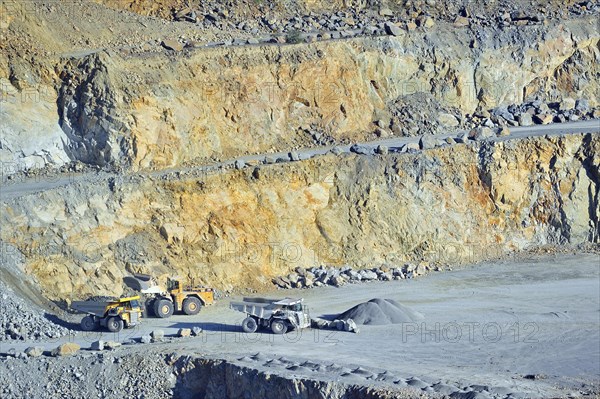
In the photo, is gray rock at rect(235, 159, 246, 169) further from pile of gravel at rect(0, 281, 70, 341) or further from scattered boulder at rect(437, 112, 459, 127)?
scattered boulder at rect(437, 112, 459, 127)

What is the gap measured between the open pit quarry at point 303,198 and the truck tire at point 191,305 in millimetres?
337

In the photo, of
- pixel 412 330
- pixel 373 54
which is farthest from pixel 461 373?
pixel 373 54

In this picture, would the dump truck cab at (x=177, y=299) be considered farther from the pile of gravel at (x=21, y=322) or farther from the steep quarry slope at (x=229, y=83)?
the steep quarry slope at (x=229, y=83)

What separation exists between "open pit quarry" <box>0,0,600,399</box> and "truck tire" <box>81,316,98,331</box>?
0.56 ft

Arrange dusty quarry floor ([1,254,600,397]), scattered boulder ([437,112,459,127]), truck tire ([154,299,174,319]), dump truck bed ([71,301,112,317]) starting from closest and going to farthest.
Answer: dusty quarry floor ([1,254,600,397]) → dump truck bed ([71,301,112,317]) → truck tire ([154,299,174,319]) → scattered boulder ([437,112,459,127])

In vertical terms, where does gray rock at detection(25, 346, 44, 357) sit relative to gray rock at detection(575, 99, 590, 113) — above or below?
below

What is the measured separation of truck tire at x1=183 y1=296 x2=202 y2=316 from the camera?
3969 centimetres

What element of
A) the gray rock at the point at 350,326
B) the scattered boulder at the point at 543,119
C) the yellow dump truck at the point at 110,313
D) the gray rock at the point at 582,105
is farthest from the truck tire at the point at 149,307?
the gray rock at the point at 582,105

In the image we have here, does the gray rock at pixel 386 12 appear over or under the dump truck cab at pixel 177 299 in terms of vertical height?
over

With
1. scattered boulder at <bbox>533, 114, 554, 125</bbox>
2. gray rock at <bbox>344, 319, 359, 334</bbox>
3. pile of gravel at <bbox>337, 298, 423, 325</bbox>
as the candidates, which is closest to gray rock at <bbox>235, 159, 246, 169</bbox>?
pile of gravel at <bbox>337, 298, 423, 325</bbox>

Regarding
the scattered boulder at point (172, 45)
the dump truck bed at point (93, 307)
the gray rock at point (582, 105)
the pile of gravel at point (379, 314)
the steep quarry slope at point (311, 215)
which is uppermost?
the scattered boulder at point (172, 45)

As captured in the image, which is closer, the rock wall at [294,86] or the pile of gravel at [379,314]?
the pile of gravel at [379,314]

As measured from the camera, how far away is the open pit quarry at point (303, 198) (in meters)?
35.1

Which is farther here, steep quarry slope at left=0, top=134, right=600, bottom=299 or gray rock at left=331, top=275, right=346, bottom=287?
gray rock at left=331, top=275, right=346, bottom=287
